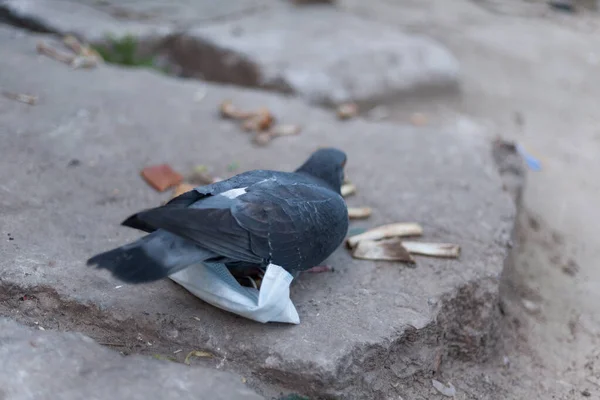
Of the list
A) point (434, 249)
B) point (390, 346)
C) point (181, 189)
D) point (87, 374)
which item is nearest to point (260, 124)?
point (181, 189)

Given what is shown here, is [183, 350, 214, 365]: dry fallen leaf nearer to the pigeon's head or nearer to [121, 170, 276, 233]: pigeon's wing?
[121, 170, 276, 233]: pigeon's wing

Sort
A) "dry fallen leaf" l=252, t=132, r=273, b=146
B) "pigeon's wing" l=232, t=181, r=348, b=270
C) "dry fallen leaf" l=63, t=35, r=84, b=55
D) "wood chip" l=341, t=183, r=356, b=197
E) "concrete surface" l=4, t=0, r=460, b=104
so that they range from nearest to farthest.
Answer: "pigeon's wing" l=232, t=181, r=348, b=270 → "wood chip" l=341, t=183, r=356, b=197 → "dry fallen leaf" l=252, t=132, r=273, b=146 → "dry fallen leaf" l=63, t=35, r=84, b=55 → "concrete surface" l=4, t=0, r=460, b=104

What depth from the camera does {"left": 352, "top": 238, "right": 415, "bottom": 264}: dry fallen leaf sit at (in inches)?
121

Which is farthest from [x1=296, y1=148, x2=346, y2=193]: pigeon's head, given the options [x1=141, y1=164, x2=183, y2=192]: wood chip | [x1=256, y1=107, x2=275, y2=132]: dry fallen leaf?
[x1=256, y1=107, x2=275, y2=132]: dry fallen leaf

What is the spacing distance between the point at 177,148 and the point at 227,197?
1.49 metres

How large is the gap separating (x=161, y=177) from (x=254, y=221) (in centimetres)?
122

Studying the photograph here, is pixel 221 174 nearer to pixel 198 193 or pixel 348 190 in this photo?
pixel 348 190

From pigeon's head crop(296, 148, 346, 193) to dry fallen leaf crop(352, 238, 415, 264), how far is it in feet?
1.22

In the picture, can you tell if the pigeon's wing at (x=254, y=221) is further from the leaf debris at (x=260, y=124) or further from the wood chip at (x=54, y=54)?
the wood chip at (x=54, y=54)

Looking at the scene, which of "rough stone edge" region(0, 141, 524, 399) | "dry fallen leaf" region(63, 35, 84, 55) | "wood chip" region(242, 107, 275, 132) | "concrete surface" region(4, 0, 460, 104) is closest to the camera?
"rough stone edge" region(0, 141, 524, 399)

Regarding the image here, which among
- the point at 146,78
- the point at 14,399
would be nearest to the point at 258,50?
the point at 146,78

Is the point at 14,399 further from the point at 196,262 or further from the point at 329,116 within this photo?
the point at 329,116

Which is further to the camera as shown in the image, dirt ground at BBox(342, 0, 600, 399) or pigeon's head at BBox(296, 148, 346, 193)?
pigeon's head at BBox(296, 148, 346, 193)

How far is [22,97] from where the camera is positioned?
13.2 feet
